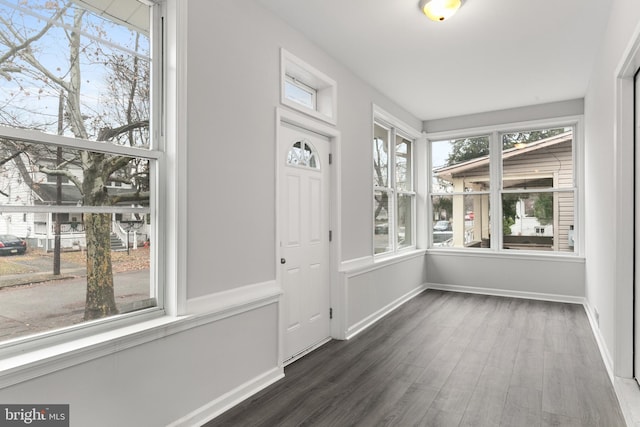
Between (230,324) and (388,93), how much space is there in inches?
142

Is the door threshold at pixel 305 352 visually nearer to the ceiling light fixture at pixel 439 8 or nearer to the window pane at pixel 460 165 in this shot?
the ceiling light fixture at pixel 439 8

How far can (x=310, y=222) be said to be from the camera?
3.49 m

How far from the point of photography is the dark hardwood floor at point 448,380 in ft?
7.66

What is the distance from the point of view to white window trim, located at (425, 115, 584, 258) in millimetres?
5152

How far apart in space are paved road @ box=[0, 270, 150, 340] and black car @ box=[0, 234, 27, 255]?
158 millimetres

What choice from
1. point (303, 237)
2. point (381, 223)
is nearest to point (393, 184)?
point (381, 223)

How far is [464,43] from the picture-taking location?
11.2 ft

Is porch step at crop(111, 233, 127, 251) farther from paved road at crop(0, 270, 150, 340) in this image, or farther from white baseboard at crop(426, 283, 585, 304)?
white baseboard at crop(426, 283, 585, 304)

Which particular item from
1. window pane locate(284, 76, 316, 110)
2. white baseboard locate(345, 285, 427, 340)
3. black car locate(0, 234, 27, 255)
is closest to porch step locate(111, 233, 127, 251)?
black car locate(0, 234, 27, 255)

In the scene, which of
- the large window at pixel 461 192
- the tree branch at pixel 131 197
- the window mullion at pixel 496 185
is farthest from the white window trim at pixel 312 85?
the window mullion at pixel 496 185

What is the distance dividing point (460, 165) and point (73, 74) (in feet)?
18.1

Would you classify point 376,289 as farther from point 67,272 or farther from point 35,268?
point 35,268

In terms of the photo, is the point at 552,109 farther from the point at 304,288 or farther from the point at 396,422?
the point at 396,422

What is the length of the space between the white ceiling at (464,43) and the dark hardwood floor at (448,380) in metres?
2.85
